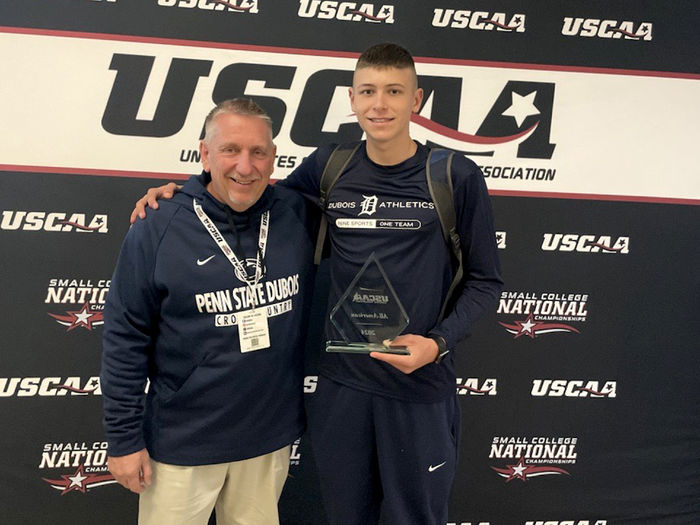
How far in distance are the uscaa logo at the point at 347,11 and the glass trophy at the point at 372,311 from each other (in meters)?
1.16

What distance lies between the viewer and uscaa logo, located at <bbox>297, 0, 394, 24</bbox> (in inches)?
84.5

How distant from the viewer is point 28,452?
222cm

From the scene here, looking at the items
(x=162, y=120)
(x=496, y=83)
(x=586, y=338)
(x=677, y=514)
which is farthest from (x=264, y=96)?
(x=677, y=514)

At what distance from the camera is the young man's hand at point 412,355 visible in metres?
1.45

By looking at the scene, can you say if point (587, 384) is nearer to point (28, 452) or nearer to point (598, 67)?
point (598, 67)

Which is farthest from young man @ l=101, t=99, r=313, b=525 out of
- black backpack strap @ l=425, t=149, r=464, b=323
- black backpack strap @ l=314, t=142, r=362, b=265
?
black backpack strap @ l=425, t=149, r=464, b=323

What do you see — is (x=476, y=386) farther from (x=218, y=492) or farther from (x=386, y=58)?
(x=386, y=58)

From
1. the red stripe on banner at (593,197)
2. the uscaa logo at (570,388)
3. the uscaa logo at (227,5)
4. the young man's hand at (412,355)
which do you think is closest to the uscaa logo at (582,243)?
the red stripe on banner at (593,197)

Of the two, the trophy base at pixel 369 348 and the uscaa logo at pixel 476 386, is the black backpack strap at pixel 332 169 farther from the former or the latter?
the uscaa logo at pixel 476 386

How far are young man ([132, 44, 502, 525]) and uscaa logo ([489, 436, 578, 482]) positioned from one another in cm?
86

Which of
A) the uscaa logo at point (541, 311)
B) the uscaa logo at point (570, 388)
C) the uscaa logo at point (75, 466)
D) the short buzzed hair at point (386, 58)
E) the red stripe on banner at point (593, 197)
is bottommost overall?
the uscaa logo at point (75, 466)

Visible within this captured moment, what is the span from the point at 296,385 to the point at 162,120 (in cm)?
123

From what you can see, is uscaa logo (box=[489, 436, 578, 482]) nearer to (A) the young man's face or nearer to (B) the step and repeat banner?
(B) the step and repeat banner

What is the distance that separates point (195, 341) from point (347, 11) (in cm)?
147
